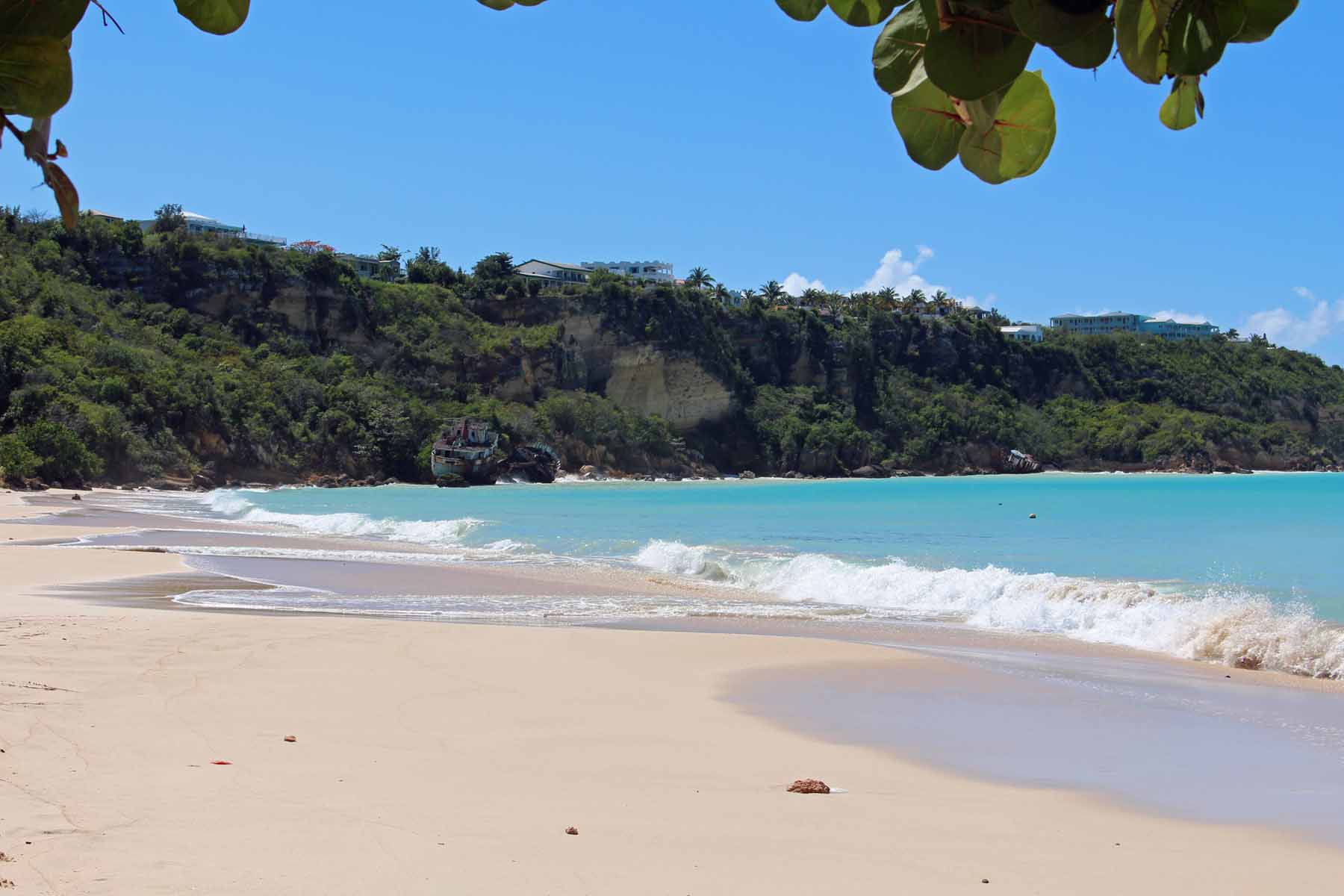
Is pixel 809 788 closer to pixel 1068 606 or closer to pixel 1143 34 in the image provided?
pixel 1143 34

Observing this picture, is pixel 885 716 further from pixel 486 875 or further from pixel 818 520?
pixel 818 520

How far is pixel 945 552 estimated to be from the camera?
21.3 metres

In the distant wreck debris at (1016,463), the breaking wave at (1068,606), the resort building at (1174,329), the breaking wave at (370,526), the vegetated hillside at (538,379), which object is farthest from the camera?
the resort building at (1174,329)

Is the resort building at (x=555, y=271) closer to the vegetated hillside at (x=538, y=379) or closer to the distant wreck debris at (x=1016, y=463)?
the vegetated hillside at (x=538, y=379)

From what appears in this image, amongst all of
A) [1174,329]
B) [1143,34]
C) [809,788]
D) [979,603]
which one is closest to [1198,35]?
[1143,34]

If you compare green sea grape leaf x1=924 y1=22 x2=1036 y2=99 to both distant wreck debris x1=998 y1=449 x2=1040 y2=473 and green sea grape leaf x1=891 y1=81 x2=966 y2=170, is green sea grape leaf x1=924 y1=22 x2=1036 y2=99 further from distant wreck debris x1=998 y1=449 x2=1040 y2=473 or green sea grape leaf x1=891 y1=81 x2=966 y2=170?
distant wreck debris x1=998 y1=449 x2=1040 y2=473

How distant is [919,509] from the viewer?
39.3 meters

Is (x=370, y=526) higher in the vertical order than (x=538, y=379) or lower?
lower

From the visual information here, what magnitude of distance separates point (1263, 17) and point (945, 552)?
69.2 ft

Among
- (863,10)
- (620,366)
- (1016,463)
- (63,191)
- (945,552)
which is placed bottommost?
(945,552)

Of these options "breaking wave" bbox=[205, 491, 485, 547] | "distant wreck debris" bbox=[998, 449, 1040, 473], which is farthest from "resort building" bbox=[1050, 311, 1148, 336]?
"breaking wave" bbox=[205, 491, 485, 547]

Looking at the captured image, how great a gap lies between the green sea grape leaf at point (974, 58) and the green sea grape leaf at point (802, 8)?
0.56 ft

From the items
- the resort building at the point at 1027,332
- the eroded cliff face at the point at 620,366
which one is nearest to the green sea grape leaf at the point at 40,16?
the eroded cliff face at the point at 620,366

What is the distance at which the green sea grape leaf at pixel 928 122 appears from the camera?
1005 mm
